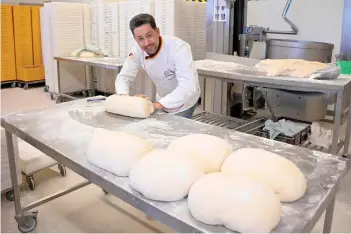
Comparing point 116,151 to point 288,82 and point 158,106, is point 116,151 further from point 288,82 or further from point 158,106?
point 288,82

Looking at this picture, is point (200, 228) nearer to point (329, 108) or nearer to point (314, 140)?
point (314, 140)

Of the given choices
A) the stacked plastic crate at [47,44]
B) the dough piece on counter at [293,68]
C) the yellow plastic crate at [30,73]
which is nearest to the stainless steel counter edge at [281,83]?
the dough piece on counter at [293,68]

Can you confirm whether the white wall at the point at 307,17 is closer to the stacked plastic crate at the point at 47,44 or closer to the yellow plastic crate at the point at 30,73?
the stacked plastic crate at the point at 47,44

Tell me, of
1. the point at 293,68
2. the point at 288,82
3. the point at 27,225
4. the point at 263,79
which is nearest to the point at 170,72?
the point at 263,79

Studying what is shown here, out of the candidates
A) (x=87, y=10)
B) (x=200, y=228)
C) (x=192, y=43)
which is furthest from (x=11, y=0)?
(x=200, y=228)

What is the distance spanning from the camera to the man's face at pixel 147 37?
1.92 meters

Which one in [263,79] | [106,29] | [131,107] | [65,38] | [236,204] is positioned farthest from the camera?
[65,38]

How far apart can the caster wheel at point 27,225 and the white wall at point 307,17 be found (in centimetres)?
351

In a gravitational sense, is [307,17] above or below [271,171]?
above

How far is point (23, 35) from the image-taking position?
5477 millimetres

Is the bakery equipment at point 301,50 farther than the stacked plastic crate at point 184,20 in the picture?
No

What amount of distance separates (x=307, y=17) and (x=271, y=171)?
3.52 m

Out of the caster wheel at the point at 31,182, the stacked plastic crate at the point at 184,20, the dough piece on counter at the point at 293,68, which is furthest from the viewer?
the stacked plastic crate at the point at 184,20

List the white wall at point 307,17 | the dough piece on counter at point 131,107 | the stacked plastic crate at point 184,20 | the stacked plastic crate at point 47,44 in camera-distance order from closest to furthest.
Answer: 1. the dough piece on counter at point 131,107
2. the stacked plastic crate at point 184,20
3. the white wall at point 307,17
4. the stacked plastic crate at point 47,44
